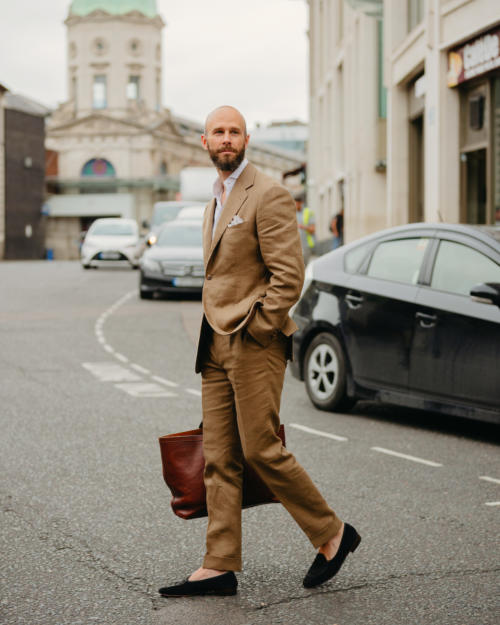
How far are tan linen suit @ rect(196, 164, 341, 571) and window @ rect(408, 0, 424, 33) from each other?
17.9 metres

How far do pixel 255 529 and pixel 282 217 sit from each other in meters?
1.84

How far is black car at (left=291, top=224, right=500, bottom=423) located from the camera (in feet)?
24.0

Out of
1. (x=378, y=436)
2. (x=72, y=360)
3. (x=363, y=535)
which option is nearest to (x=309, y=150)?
(x=72, y=360)

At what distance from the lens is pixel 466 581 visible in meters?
4.31

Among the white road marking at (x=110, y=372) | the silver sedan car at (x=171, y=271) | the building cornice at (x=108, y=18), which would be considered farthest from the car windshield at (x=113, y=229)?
the building cornice at (x=108, y=18)

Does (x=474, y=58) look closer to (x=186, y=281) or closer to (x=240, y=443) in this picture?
(x=186, y=281)

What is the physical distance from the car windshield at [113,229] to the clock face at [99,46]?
60.8 metres

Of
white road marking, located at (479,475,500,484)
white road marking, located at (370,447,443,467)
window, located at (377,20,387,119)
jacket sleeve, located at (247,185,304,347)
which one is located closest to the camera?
jacket sleeve, located at (247,185,304,347)

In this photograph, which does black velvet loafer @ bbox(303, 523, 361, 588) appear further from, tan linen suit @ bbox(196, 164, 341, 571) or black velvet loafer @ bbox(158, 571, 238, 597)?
black velvet loafer @ bbox(158, 571, 238, 597)

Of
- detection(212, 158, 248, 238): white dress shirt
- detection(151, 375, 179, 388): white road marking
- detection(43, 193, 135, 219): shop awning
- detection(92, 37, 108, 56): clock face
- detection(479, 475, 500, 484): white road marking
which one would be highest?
detection(92, 37, 108, 56): clock face

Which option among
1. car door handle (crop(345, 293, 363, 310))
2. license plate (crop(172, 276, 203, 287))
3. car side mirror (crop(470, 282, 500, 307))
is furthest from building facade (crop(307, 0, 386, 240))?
car side mirror (crop(470, 282, 500, 307))

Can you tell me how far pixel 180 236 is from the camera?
22984mm

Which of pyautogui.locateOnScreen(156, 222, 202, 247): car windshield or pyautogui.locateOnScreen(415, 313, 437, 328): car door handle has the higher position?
pyautogui.locateOnScreen(156, 222, 202, 247): car windshield

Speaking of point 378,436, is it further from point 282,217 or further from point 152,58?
point 152,58
